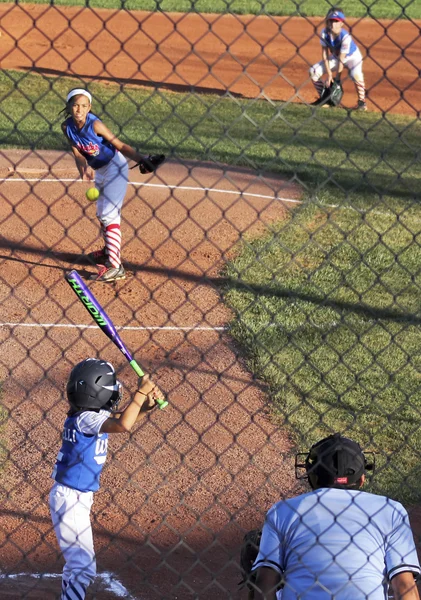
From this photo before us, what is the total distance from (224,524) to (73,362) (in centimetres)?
234

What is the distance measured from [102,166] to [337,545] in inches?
231

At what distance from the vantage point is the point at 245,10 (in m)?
22.2

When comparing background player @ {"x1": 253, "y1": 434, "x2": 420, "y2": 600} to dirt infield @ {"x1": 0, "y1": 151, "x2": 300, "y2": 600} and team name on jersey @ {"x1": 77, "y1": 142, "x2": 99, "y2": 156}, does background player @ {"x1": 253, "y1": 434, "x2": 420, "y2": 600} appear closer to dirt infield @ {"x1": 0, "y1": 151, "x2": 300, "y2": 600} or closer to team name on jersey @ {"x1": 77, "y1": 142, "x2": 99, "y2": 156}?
dirt infield @ {"x1": 0, "y1": 151, "x2": 300, "y2": 600}

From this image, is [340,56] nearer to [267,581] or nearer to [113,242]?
[113,242]

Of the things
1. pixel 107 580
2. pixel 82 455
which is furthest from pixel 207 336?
pixel 82 455

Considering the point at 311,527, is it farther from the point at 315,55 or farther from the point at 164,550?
the point at 315,55

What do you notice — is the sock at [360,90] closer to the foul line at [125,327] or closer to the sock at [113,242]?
the sock at [113,242]

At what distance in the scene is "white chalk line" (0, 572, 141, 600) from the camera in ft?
16.2

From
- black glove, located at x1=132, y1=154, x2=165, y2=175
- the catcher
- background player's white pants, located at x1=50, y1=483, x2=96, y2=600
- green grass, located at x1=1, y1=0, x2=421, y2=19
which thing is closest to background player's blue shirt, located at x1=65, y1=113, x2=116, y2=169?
the catcher

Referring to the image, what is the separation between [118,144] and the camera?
24.1ft

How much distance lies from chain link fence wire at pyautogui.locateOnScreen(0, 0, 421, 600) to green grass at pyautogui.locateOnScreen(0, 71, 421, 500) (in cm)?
2

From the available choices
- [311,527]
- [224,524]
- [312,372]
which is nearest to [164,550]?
[224,524]

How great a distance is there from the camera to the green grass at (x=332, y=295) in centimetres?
626

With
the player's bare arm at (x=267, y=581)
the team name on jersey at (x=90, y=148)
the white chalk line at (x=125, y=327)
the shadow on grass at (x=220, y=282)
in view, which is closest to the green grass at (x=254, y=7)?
the shadow on grass at (x=220, y=282)
